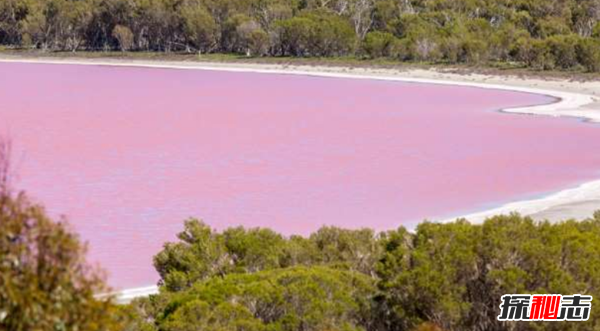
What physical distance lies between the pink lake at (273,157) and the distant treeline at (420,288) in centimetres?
279

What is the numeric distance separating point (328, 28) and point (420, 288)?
74.0 metres

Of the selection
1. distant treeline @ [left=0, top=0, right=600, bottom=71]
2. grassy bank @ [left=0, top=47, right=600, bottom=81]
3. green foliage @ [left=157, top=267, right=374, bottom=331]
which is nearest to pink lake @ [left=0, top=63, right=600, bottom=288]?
green foliage @ [left=157, top=267, right=374, bottom=331]

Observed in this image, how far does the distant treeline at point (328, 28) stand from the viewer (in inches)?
2997

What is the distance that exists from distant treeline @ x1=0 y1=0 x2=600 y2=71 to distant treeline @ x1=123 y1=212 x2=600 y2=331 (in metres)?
57.0

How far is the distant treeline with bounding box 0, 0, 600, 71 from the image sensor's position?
7612cm

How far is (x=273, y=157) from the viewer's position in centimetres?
3494

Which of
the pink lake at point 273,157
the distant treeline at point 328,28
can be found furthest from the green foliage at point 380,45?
the pink lake at point 273,157

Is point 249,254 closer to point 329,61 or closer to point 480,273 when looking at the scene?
point 480,273

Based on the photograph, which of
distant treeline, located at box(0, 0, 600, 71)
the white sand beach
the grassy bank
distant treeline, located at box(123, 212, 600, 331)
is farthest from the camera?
distant treeline, located at box(0, 0, 600, 71)

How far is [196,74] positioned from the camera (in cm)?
7719

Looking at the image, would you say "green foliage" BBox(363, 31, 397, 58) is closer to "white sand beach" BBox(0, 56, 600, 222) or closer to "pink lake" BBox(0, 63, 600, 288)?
"white sand beach" BBox(0, 56, 600, 222)

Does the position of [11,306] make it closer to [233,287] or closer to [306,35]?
[233,287]

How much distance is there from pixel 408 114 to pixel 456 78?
19.6 metres

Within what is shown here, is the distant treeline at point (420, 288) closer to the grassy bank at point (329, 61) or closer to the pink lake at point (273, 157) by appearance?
the pink lake at point (273, 157)
